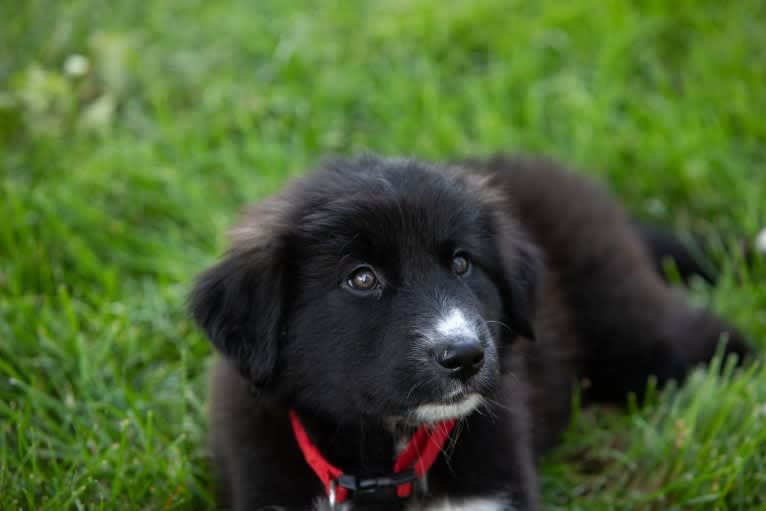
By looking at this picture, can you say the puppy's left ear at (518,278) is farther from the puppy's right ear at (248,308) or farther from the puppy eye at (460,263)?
the puppy's right ear at (248,308)

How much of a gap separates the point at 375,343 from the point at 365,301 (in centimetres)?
12

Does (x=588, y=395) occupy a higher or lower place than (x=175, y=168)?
lower

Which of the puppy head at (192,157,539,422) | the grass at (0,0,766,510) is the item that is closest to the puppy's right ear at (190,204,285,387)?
the puppy head at (192,157,539,422)

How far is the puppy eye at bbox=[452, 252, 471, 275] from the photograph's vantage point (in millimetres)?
2799

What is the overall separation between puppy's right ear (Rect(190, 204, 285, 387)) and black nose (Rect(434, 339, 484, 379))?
0.50m

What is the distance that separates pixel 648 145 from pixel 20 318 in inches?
130

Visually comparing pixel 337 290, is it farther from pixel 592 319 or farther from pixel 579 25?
pixel 579 25

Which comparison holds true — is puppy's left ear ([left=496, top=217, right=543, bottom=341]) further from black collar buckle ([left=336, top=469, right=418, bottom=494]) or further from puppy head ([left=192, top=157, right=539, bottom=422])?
black collar buckle ([left=336, top=469, right=418, bottom=494])

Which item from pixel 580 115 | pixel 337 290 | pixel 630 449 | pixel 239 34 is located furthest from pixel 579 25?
pixel 337 290

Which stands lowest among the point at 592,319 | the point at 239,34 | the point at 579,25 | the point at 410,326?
the point at 592,319

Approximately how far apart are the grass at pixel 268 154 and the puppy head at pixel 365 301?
76cm

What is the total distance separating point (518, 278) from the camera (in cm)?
302

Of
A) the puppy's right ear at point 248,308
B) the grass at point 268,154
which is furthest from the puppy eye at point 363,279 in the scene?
the grass at point 268,154

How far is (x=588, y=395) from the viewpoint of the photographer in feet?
13.1
